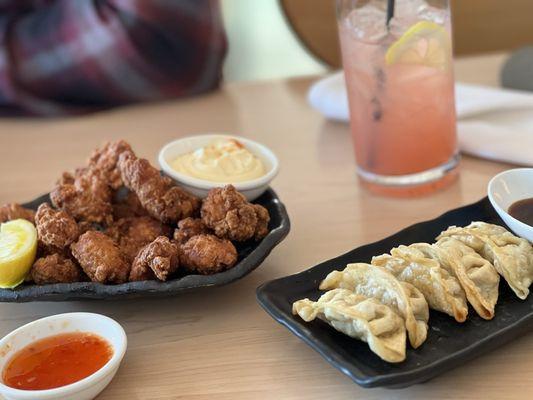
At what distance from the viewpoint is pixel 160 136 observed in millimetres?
2016

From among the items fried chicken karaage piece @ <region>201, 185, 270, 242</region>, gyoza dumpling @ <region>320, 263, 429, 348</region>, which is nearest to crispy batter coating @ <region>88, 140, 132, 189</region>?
fried chicken karaage piece @ <region>201, 185, 270, 242</region>

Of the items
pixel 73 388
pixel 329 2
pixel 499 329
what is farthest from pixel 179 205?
pixel 329 2

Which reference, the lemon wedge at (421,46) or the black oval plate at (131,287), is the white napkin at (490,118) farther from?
the black oval plate at (131,287)

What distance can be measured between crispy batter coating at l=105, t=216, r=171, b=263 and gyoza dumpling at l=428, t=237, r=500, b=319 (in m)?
0.47

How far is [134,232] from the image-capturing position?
1367mm

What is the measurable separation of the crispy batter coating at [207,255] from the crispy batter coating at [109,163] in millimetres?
265

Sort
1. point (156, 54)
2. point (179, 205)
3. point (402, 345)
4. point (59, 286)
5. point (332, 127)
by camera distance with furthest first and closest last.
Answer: point (156, 54)
point (332, 127)
point (179, 205)
point (59, 286)
point (402, 345)

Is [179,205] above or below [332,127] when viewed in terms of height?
above

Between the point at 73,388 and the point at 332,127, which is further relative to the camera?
the point at 332,127

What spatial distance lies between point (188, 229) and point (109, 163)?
0.25 metres

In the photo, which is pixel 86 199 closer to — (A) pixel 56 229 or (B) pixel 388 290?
(A) pixel 56 229

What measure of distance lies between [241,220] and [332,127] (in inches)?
29.3

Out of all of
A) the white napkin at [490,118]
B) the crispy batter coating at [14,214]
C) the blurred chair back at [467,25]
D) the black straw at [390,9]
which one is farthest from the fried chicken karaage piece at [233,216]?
the blurred chair back at [467,25]

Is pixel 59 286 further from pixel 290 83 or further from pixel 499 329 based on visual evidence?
pixel 290 83
